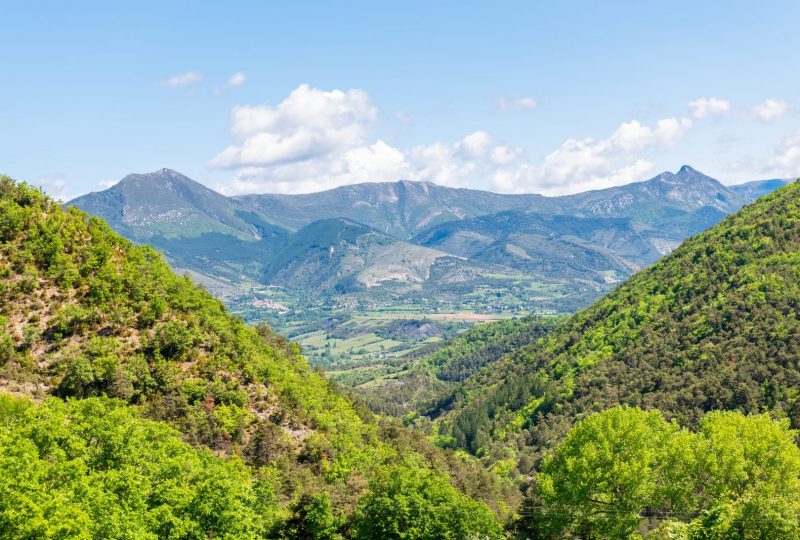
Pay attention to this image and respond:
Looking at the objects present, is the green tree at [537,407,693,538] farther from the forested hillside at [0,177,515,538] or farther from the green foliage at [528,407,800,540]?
the forested hillside at [0,177,515,538]

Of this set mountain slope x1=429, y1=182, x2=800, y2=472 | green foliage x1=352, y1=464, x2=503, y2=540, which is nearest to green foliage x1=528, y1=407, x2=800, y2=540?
green foliage x1=352, y1=464, x2=503, y2=540

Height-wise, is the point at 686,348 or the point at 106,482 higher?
the point at 106,482

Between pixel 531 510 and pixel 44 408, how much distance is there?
47.7 metres

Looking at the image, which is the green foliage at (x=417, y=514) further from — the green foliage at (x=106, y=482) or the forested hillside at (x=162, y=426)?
the green foliage at (x=106, y=482)

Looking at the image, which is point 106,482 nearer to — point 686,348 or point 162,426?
point 162,426

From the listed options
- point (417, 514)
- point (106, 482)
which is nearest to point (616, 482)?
point (417, 514)

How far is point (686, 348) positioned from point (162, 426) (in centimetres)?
12318

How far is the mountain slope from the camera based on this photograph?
123875 millimetres

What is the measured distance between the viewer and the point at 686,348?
146 metres

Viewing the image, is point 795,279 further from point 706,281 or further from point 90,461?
point 90,461

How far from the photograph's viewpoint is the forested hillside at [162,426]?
43.8m

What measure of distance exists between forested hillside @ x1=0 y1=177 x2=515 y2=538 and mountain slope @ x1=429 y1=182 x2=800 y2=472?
5243cm

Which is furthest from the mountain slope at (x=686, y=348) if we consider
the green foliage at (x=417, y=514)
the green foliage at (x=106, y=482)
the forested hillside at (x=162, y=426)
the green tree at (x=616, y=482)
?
the green foliage at (x=106, y=482)

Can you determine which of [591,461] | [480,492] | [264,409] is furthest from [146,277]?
[591,461]
